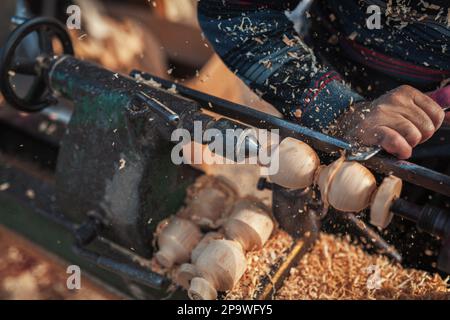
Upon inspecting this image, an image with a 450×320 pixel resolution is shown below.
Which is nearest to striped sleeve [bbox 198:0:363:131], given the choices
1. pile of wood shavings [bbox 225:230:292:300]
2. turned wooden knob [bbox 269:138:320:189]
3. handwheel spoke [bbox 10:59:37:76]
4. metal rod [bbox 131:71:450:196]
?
metal rod [bbox 131:71:450:196]

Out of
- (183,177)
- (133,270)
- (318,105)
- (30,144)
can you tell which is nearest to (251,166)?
(183,177)

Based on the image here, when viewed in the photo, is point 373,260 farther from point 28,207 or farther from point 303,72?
point 28,207

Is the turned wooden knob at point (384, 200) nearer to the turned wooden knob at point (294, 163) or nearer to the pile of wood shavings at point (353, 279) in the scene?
the turned wooden knob at point (294, 163)

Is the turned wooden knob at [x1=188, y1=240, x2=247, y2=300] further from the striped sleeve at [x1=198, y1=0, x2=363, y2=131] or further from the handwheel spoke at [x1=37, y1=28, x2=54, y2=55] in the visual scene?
the handwheel spoke at [x1=37, y1=28, x2=54, y2=55]

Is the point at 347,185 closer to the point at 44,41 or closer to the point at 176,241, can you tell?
the point at 176,241

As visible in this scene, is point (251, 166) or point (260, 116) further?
point (251, 166)

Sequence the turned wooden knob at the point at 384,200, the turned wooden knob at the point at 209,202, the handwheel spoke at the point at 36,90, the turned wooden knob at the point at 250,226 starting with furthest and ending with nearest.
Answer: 1. the handwheel spoke at the point at 36,90
2. the turned wooden knob at the point at 209,202
3. the turned wooden knob at the point at 250,226
4. the turned wooden knob at the point at 384,200

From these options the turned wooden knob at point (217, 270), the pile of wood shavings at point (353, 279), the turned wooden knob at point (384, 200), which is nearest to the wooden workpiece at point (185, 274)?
the turned wooden knob at point (217, 270)
